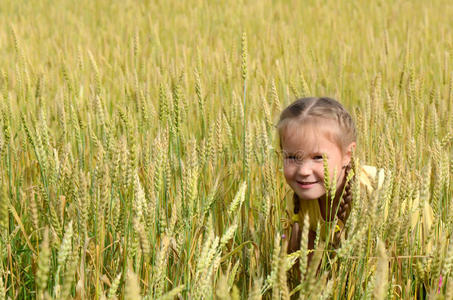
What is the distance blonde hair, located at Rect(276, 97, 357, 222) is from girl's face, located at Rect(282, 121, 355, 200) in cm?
1

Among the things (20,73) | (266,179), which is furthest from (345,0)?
(266,179)

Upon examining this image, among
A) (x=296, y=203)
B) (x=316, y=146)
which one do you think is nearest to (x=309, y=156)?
(x=316, y=146)

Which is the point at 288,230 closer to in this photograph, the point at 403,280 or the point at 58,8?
the point at 403,280

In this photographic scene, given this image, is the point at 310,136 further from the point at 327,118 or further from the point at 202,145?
the point at 202,145

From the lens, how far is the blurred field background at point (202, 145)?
33.0 inches

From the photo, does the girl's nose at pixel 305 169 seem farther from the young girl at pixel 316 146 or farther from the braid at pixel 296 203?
the braid at pixel 296 203

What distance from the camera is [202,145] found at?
1.14m

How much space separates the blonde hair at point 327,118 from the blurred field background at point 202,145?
56mm

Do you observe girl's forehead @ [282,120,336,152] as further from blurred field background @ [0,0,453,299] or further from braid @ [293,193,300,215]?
braid @ [293,193,300,215]

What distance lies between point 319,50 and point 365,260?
2270 mm

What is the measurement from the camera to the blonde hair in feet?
4.13

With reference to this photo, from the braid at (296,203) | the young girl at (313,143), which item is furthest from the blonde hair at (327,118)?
the braid at (296,203)

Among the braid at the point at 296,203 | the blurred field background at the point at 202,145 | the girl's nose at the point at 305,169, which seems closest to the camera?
the blurred field background at the point at 202,145

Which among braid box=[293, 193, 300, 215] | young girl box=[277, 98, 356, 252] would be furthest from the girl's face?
braid box=[293, 193, 300, 215]
